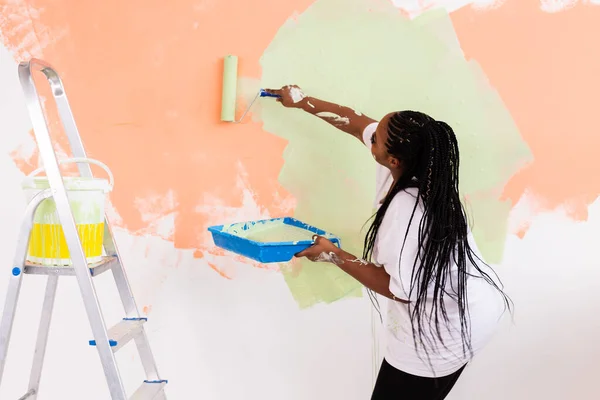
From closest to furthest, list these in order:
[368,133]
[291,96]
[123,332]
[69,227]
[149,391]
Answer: [69,227] < [123,332] < [149,391] < [368,133] < [291,96]

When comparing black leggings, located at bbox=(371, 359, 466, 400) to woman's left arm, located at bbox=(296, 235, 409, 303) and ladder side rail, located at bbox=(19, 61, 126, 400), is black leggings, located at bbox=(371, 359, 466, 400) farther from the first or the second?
ladder side rail, located at bbox=(19, 61, 126, 400)

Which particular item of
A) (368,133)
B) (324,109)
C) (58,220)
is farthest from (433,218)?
(58,220)

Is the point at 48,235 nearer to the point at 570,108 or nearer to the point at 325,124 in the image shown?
the point at 325,124

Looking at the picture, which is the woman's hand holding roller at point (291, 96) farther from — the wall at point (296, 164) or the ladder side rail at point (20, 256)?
the ladder side rail at point (20, 256)

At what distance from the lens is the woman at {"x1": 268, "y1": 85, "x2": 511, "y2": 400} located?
1398mm

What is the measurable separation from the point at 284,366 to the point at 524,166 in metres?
0.99

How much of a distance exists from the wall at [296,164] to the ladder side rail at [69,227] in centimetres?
54

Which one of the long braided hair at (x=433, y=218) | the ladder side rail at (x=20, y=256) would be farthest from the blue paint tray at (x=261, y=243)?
the ladder side rail at (x=20, y=256)

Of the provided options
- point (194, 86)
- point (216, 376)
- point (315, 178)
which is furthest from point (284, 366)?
point (194, 86)

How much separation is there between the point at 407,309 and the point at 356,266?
0.17m

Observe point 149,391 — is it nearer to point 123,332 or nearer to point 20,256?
point 123,332

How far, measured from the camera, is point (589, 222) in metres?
1.86

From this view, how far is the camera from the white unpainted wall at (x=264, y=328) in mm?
1868

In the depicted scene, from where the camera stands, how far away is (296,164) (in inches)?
74.1
